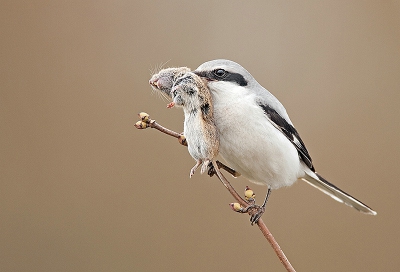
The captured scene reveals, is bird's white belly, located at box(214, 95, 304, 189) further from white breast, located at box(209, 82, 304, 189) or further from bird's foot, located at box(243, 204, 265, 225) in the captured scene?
bird's foot, located at box(243, 204, 265, 225)

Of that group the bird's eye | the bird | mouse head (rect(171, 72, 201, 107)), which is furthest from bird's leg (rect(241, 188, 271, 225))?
the bird's eye

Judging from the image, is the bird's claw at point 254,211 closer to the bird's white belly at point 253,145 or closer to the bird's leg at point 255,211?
the bird's leg at point 255,211

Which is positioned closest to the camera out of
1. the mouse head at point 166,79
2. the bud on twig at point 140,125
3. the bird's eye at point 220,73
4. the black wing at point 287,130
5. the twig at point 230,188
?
the twig at point 230,188

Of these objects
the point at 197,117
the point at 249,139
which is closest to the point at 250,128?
the point at 249,139

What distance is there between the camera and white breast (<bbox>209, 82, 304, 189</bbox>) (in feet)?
4.81

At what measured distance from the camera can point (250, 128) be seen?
1.51 meters

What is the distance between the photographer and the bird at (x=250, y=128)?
146 cm

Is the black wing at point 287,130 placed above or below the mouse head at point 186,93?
below

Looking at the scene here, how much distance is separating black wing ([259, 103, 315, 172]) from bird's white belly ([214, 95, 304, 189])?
2cm

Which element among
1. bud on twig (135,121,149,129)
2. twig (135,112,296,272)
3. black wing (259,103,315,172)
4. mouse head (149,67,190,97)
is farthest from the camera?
black wing (259,103,315,172)

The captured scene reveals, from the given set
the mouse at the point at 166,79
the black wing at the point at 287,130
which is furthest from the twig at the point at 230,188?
the black wing at the point at 287,130

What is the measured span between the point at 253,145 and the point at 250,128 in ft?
0.18

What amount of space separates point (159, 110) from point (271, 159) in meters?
1.20

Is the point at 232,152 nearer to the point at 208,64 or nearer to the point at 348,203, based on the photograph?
the point at 208,64
